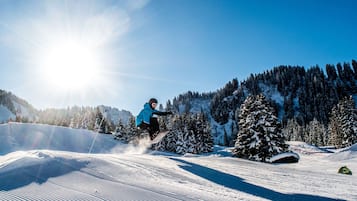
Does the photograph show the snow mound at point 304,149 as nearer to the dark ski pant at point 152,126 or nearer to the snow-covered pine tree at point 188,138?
the snow-covered pine tree at point 188,138

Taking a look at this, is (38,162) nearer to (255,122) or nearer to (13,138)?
(255,122)

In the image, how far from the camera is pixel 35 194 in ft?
14.4

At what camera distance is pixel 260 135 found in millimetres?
23438

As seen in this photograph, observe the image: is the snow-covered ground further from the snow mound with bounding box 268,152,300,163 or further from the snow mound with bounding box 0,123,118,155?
the snow mound with bounding box 0,123,118,155

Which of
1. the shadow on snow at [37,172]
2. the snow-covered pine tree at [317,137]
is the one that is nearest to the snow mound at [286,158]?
the shadow on snow at [37,172]

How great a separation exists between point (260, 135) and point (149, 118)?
15168 mm

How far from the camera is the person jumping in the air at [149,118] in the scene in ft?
37.5

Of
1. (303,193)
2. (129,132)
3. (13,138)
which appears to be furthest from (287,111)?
(303,193)

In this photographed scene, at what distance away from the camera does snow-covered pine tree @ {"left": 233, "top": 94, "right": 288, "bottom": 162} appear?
22859 mm

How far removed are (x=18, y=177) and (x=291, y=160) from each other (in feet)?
Result: 64.0

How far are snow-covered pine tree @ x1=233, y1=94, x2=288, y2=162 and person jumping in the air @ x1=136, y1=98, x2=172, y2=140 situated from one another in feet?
46.9

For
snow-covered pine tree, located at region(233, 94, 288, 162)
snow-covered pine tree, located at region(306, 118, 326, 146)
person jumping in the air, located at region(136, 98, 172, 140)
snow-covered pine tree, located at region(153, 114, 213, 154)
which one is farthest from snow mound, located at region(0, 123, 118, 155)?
snow-covered pine tree, located at region(306, 118, 326, 146)

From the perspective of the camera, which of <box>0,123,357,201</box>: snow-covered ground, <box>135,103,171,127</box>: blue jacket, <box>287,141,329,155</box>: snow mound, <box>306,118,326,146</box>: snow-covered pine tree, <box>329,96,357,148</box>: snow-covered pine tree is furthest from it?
<box>306,118,326,146</box>: snow-covered pine tree

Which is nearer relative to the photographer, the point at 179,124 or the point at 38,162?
the point at 38,162
